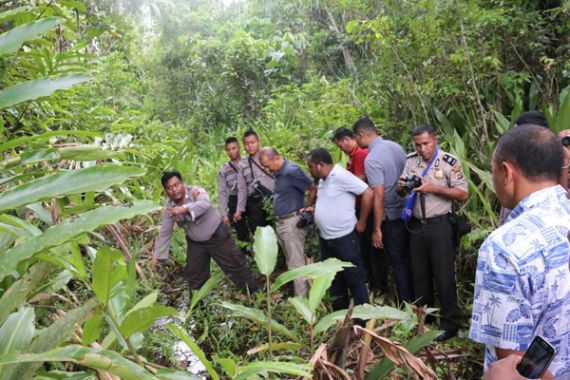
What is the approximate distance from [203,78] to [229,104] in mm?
1146

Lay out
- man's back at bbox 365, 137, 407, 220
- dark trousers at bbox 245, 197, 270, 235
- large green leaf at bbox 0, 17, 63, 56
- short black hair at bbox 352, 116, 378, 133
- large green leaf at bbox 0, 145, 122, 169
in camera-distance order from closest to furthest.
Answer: large green leaf at bbox 0, 17, 63, 56, large green leaf at bbox 0, 145, 122, 169, man's back at bbox 365, 137, 407, 220, short black hair at bbox 352, 116, 378, 133, dark trousers at bbox 245, 197, 270, 235

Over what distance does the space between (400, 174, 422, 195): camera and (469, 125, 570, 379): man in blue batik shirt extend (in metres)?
1.82

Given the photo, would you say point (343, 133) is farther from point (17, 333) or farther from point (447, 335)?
point (17, 333)

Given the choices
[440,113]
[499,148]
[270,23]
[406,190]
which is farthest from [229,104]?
[499,148]

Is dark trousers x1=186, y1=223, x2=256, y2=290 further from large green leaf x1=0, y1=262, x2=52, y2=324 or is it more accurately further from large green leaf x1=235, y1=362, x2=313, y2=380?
large green leaf x1=235, y1=362, x2=313, y2=380

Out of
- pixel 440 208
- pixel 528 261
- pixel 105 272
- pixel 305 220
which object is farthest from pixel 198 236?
pixel 528 261

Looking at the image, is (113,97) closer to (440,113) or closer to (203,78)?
(203,78)

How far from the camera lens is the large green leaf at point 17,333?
120 cm

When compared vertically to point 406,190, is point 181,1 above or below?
above

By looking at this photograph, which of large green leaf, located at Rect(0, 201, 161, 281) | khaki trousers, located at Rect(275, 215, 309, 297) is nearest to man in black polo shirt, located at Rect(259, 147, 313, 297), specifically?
khaki trousers, located at Rect(275, 215, 309, 297)

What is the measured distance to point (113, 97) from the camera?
7648 millimetres

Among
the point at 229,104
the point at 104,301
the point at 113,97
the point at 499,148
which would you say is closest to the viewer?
the point at 104,301

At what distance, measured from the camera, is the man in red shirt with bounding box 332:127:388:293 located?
3977 mm

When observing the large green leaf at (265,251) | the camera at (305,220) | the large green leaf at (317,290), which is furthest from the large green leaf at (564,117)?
the large green leaf at (265,251)
